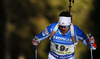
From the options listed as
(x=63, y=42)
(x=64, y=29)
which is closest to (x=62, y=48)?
(x=63, y=42)

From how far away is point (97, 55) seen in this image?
7.63 ft

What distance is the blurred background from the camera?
2168mm

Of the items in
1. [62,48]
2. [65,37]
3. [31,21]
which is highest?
A: [31,21]

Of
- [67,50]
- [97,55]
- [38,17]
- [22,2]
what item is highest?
[22,2]

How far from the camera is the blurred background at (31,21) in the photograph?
2168 mm

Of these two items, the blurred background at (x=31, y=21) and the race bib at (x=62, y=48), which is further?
the blurred background at (x=31, y=21)

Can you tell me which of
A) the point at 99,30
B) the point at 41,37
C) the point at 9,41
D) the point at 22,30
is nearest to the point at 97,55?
the point at 99,30

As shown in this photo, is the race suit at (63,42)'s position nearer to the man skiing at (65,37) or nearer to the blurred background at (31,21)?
the man skiing at (65,37)

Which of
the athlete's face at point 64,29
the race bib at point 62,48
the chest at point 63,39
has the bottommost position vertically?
the race bib at point 62,48

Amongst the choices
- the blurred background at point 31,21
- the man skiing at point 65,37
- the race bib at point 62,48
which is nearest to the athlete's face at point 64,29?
the man skiing at point 65,37

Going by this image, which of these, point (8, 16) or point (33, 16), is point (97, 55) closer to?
point (33, 16)

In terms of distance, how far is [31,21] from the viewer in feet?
7.27

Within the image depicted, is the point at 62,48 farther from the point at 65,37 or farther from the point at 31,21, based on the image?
the point at 31,21

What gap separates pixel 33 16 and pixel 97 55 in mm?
1169
